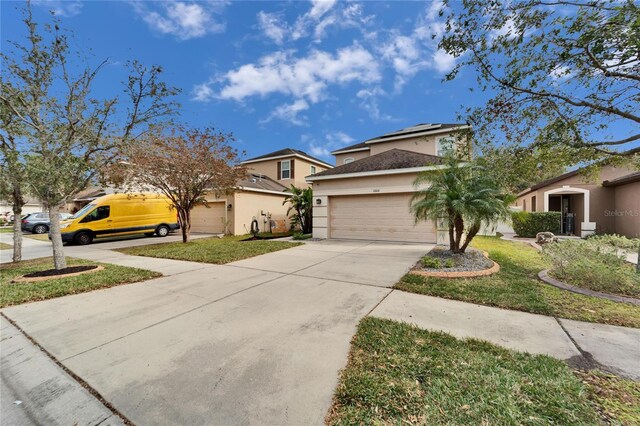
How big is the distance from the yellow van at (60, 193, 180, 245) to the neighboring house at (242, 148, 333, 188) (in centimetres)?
716

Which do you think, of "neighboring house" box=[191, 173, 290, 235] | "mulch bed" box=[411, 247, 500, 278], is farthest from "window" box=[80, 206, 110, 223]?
"mulch bed" box=[411, 247, 500, 278]

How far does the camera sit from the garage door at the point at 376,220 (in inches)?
428

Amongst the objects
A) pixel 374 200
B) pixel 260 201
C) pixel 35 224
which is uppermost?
pixel 260 201

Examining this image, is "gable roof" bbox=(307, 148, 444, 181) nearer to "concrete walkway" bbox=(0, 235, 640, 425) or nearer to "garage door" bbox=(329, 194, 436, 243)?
"garage door" bbox=(329, 194, 436, 243)

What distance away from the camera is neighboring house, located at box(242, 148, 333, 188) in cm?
2071

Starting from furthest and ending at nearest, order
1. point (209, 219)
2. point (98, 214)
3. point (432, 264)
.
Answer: point (209, 219) < point (98, 214) < point (432, 264)

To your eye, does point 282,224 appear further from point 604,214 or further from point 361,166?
point 604,214

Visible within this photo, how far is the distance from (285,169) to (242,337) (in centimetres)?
1885

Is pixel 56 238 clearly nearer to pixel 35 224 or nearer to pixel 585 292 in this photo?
pixel 585 292

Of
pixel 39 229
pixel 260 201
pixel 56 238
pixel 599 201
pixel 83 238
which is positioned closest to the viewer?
pixel 56 238

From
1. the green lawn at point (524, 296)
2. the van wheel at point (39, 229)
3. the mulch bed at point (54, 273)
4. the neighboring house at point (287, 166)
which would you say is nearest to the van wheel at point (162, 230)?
the neighboring house at point (287, 166)

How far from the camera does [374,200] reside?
11.8 metres

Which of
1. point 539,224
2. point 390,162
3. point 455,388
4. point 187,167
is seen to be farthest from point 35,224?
point 539,224

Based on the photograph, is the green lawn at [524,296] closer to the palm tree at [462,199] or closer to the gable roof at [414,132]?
the palm tree at [462,199]
